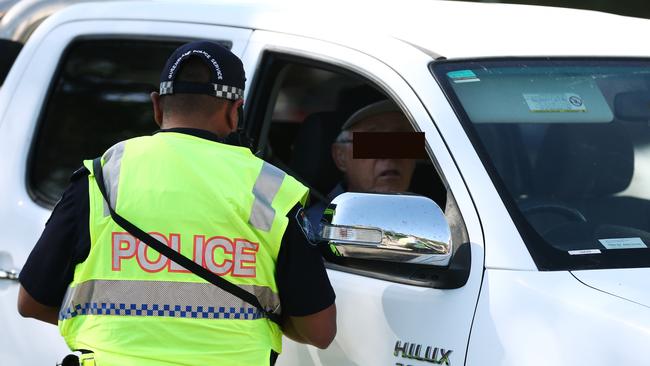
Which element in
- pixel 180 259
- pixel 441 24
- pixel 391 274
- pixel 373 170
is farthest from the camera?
pixel 373 170

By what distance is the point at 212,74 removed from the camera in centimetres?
275

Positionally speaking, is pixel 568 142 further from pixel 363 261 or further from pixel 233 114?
pixel 233 114

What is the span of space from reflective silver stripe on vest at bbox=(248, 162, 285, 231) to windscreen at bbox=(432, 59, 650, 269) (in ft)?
1.77

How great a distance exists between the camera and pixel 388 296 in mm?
2895

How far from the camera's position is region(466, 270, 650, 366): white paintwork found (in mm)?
2488

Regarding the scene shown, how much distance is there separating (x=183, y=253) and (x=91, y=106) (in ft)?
6.28

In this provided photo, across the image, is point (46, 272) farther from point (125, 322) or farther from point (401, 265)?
point (401, 265)

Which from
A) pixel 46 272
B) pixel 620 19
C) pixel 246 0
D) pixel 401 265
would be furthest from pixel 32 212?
pixel 620 19

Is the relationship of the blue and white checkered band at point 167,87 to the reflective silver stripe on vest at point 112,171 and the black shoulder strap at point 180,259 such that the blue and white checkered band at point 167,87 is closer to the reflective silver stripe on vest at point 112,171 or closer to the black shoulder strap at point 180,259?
the reflective silver stripe on vest at point 112,171

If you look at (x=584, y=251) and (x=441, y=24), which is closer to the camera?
(x=584, y=251)

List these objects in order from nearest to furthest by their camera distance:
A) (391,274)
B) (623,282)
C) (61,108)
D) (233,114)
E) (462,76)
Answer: (623,282) → (233,114) → (391,274) → (462,76) → (61,108)

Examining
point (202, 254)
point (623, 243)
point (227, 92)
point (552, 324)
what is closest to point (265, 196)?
point (202, 254)

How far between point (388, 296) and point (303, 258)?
0.34 m

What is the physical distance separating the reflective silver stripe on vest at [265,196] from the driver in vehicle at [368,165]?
1047 millimetres
